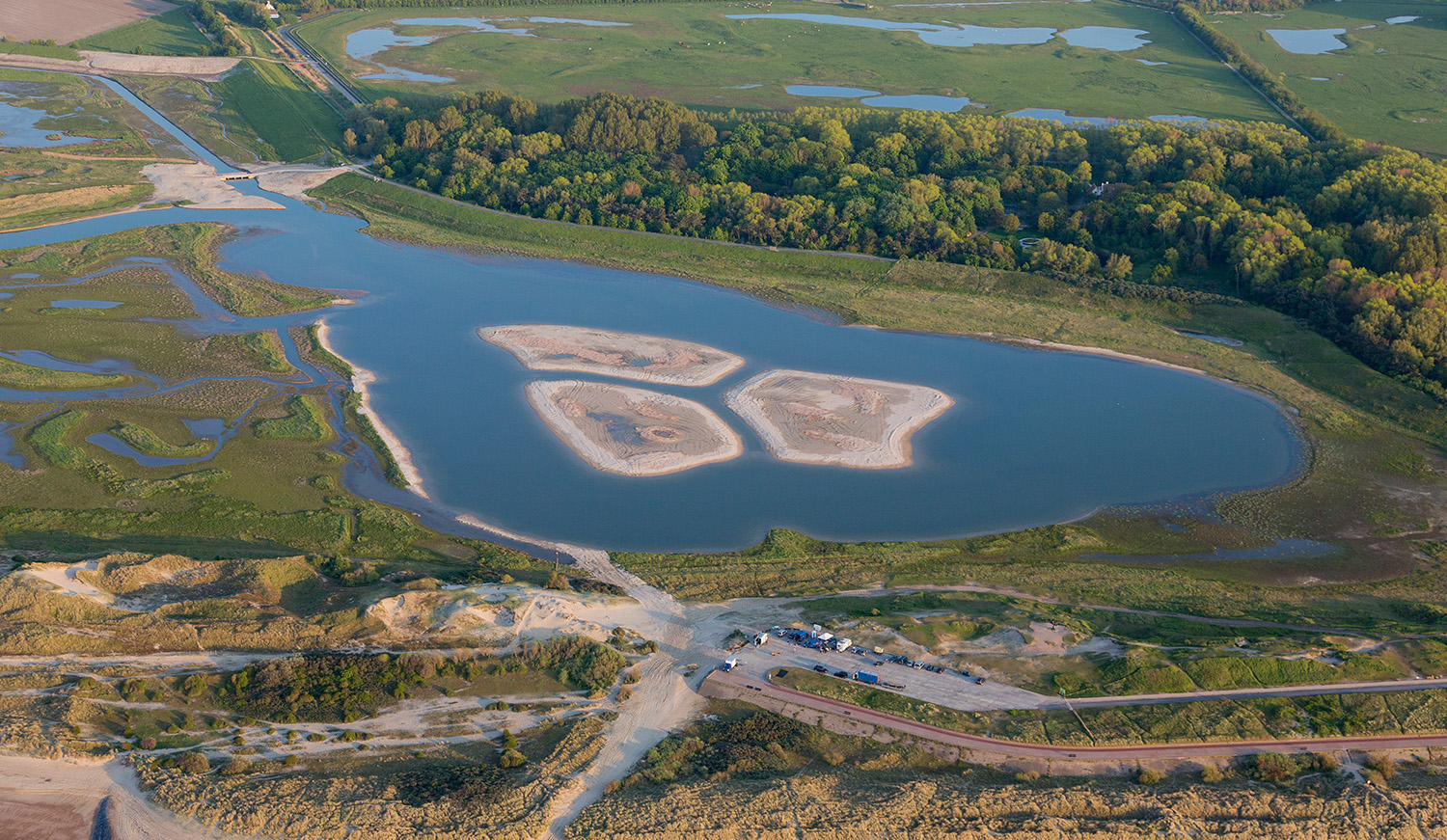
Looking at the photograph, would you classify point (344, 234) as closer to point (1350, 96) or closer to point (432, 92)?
point (432, 92)

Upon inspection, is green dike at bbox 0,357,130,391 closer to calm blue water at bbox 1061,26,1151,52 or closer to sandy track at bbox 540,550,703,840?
sandy track at bbox 540,550,703,840

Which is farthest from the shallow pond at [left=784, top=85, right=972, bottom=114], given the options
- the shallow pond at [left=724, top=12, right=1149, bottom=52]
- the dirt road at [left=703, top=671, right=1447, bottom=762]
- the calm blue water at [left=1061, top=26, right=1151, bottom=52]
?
the dirt road at [left=703, top=671, right=1447, bottom=762]

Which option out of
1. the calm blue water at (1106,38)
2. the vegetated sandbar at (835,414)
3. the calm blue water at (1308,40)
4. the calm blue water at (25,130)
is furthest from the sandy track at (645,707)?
the calm blue water at (1308,40)

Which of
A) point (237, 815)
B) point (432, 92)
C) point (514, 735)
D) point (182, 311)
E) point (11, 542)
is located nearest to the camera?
point (237, 815)

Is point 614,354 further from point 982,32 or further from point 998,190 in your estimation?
point 982,32

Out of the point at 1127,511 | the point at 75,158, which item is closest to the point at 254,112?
the point at 75,158

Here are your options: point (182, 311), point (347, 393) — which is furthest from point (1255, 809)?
point (182, 311)
